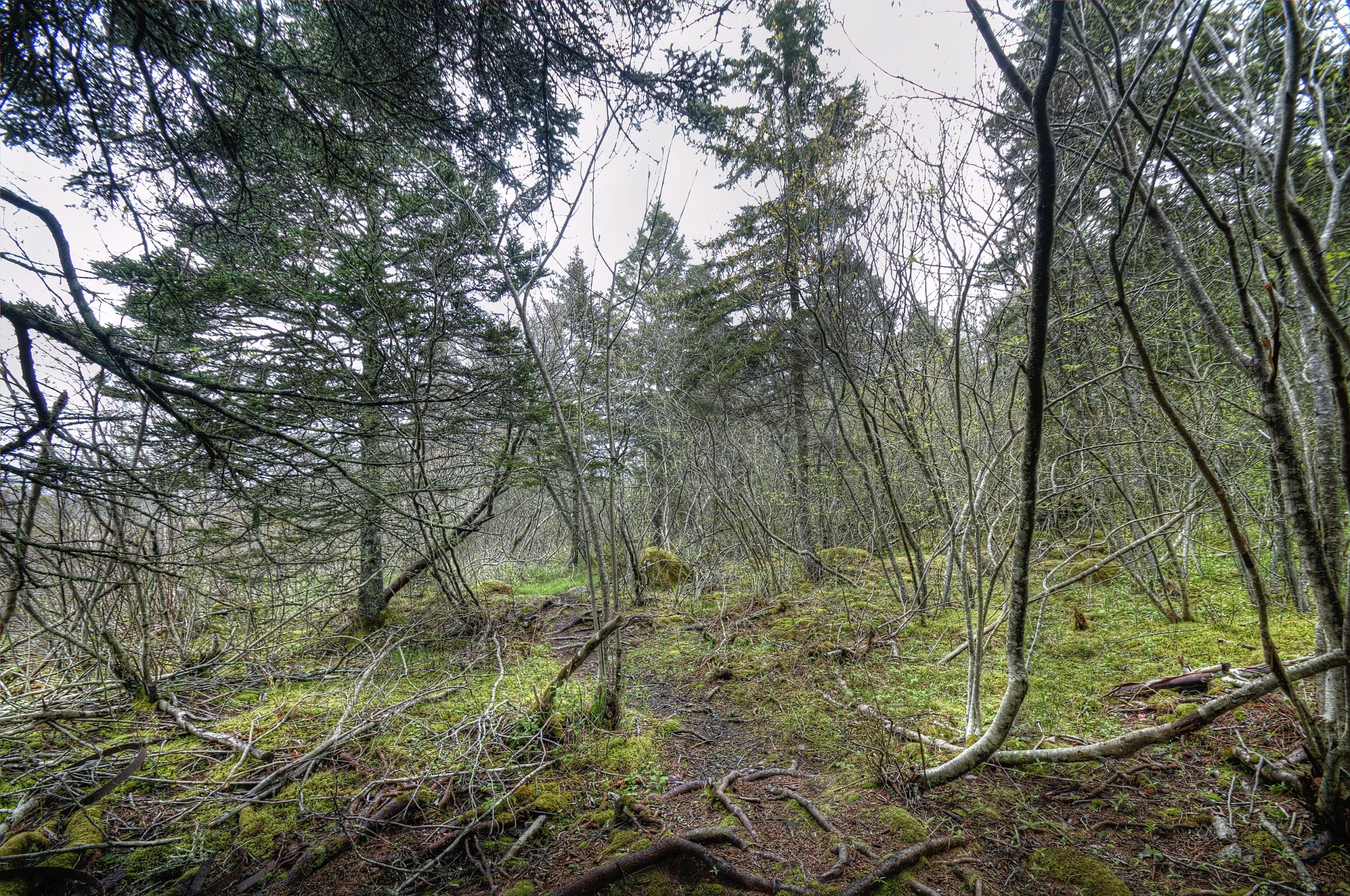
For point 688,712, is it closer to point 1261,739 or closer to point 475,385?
point 1261,739

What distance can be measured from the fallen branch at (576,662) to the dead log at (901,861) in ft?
5.81

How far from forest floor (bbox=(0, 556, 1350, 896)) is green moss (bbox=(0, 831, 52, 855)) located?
0.5 inches

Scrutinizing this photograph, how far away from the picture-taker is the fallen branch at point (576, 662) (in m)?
3.19

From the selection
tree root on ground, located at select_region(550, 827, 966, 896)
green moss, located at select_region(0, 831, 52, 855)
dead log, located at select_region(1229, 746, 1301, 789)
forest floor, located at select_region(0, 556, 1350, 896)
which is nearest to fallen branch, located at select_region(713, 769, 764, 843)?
forest floor, located at select_region(0, 556, 1350, 896)

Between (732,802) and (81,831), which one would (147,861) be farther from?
(732,802)

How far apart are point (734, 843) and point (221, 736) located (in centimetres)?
364

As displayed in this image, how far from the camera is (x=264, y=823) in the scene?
8.61 ft

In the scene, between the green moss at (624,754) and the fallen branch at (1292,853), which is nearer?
the fallen branch at (1292,853)

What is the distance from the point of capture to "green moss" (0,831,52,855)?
230 cm

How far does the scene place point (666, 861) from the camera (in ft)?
7.10

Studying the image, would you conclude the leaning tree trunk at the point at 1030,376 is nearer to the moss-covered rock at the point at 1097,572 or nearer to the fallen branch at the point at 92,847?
the fallen branch at the point at 92,847

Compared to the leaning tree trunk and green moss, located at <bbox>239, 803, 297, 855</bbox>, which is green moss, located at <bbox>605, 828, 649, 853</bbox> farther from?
green moss, located at <bbox>239, 803, 297, 855</bbox>

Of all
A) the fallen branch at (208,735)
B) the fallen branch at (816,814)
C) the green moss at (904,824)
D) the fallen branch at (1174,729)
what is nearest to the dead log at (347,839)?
the fallen branch at (208,735)

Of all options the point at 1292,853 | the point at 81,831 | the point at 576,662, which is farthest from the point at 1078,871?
the point at 81,831
